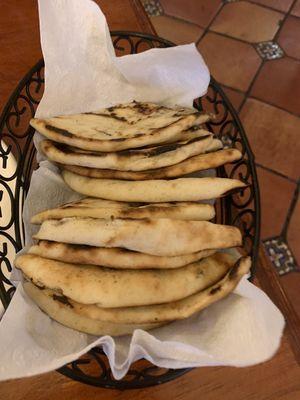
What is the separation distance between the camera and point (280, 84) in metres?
1.45

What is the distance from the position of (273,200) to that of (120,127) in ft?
2.21

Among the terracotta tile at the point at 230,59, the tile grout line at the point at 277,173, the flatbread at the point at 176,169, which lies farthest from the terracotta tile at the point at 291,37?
the flatbread at the point at 176,169

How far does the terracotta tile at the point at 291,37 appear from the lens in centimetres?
→ 154

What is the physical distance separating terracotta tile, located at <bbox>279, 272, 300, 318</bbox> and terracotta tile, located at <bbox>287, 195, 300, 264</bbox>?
46 mm

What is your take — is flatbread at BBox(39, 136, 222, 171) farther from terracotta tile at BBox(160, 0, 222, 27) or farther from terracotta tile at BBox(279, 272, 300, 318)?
terracotta tile at BBox(160, 0, 222, 27)

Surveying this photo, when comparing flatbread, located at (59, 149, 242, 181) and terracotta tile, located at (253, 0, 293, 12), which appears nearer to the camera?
flatbread, located at (59, 149, 242, 181)

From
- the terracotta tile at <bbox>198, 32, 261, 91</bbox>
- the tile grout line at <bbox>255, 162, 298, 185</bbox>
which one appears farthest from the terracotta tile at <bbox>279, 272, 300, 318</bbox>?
the terracotta tile at <bbox>198, 32, 261, 91</bbox>

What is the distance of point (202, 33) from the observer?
1570mm

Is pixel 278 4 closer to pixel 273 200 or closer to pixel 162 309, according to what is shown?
pixel 273 200

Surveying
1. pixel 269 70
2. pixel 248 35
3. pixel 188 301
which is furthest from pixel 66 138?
pixel 248 35

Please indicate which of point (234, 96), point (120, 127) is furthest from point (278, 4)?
point (120, 127)

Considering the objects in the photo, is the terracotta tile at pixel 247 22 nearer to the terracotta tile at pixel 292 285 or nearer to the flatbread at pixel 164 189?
the terracotta tile at pixel 292 285

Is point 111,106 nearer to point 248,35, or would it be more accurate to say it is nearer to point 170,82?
point 170,82

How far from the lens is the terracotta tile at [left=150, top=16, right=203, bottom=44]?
155cm
